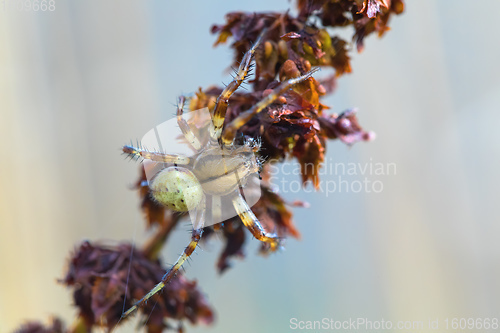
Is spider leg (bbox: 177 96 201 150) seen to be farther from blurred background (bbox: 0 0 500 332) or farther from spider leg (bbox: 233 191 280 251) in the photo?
blurred background (bbox: 0 0 500 332)

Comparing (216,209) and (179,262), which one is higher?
(216,209)

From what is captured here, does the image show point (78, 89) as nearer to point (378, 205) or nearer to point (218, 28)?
point (218, 28)

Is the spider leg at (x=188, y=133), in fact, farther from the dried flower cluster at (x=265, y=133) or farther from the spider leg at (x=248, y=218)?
the spider leg at (x=248, y=218)

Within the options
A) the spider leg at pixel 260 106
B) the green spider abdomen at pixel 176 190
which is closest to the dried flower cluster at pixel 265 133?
the spider leg at pixel 260 106

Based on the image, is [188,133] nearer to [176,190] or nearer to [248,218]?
[176,190]

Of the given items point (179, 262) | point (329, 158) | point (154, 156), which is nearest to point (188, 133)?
point (154, 156)

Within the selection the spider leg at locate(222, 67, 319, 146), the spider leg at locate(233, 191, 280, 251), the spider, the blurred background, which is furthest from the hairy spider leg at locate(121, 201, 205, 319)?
the blurred background

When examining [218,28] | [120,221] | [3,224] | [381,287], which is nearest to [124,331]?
[218,28]
